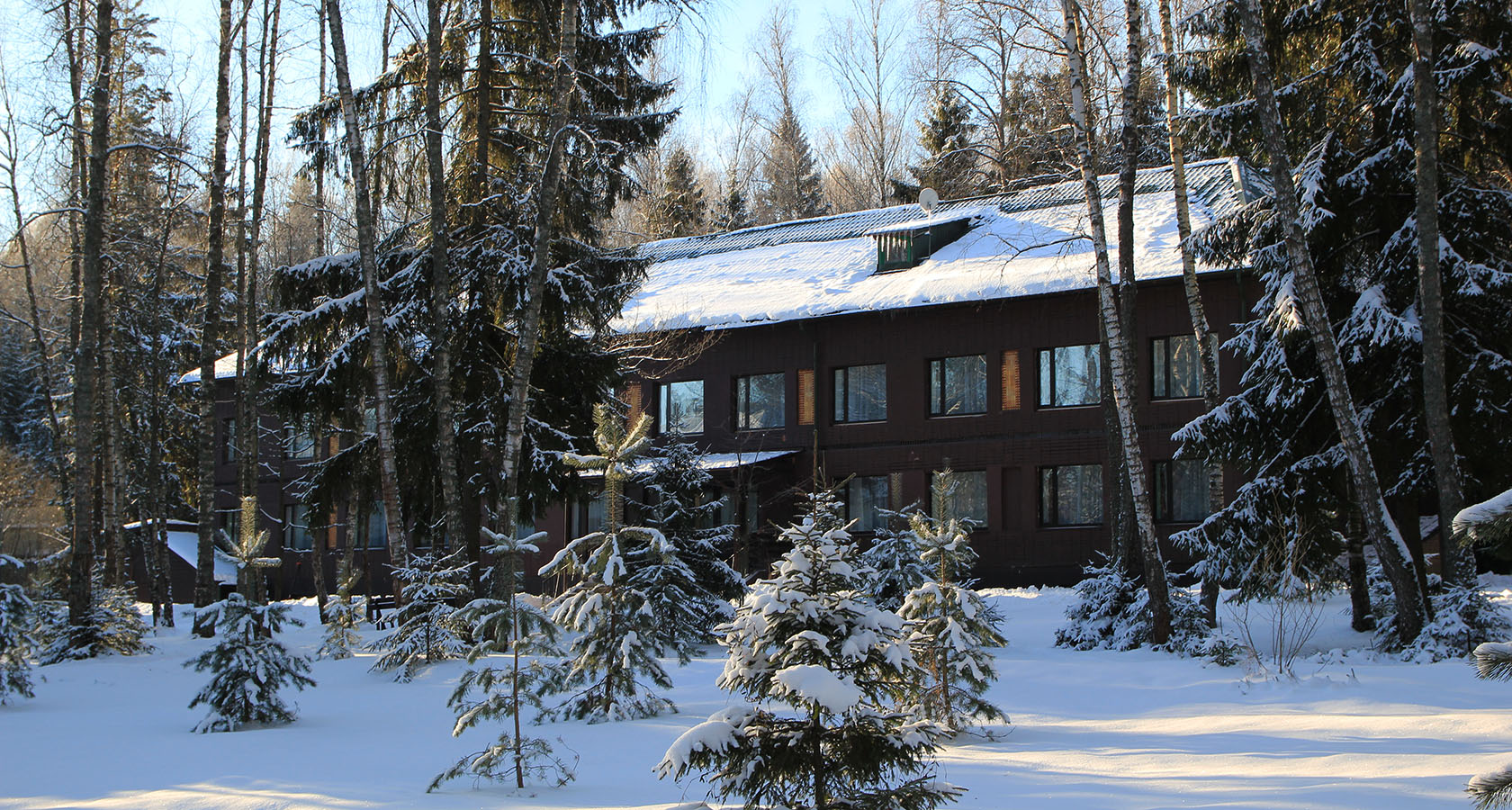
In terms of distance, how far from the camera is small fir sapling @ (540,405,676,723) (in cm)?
1041

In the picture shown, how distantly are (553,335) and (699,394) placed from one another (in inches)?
492

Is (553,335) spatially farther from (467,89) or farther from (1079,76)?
(1079,76)

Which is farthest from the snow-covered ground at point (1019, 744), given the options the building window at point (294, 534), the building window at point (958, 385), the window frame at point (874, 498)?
the building window at point (294, 534)

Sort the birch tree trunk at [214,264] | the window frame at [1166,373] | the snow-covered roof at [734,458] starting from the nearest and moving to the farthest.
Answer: the birch tree trunk at [214,264]
the window frame at [1166,373]
the snow-covered roof at [734,458]

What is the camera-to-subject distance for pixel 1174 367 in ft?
80.3

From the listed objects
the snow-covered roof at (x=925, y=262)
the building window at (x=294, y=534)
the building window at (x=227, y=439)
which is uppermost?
the snow-covered roof at (x=925, y=262)

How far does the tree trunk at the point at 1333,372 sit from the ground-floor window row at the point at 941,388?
9.59 metres

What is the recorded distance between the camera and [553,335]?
1795 cm

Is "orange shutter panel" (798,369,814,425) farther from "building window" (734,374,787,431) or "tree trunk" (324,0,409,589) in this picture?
"tree trunk" (324,0,409,589)

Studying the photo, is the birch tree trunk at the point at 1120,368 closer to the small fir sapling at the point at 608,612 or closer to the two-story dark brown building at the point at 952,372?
the small fir sapling at the point at 608,612

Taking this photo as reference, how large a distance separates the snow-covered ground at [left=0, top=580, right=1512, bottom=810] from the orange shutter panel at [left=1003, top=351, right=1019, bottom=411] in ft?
39.2

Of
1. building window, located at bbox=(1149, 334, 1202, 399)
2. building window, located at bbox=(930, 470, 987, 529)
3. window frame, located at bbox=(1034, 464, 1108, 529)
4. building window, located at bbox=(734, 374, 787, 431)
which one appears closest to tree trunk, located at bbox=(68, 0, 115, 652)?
building window, located at bbox=(734, 374, 787, 431)

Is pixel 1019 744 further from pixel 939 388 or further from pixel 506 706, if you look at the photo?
pixel 939 388

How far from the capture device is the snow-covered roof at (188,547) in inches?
1357
